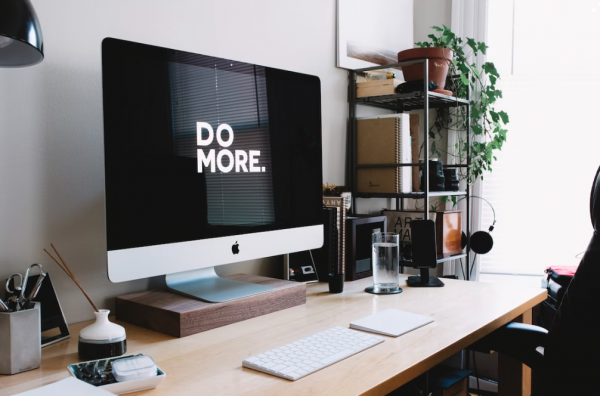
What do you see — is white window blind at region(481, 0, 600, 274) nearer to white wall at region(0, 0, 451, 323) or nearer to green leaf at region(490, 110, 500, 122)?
green leaf at region(490, 110, 500, 122)

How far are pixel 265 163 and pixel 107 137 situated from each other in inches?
19.6

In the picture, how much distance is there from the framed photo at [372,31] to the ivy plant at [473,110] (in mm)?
141

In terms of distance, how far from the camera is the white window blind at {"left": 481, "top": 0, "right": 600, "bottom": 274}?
97.2 inches

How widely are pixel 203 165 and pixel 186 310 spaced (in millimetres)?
358

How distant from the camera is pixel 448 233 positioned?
2.39m

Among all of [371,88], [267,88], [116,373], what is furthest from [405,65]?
[116,373]

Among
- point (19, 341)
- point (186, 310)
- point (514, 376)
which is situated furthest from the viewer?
point (514, 376)

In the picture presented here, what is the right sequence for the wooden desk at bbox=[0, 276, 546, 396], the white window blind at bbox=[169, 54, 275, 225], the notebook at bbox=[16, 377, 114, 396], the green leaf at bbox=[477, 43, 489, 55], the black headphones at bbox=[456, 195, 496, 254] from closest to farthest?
the notebook at bbox=[16, 377, 114, 396] → the wooden desk at bbox=[0, 276, 546, 396] → the white window blind at bbox=[169, 54, 275, 225] → the black headphones at bbox=[456, 195, 496, 254] → the green leaf at bbox=[477, 43, 489, 55]

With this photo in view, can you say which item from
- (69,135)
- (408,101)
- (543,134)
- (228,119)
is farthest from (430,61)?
(69,135)

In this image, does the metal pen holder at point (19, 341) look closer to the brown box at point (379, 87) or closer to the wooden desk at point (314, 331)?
the wooden desk at point (314, 331)

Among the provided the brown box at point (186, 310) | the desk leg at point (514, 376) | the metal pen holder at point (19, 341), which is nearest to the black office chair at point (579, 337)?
the desk leg at point (514, 376)

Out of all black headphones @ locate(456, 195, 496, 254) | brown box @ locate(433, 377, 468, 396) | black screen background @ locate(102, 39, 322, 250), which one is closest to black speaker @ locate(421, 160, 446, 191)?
black headphones @ locate(456, 195, 496, 254)

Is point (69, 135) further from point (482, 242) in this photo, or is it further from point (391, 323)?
point (482, 242)

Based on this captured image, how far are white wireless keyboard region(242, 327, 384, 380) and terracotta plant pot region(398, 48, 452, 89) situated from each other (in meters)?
1.38
